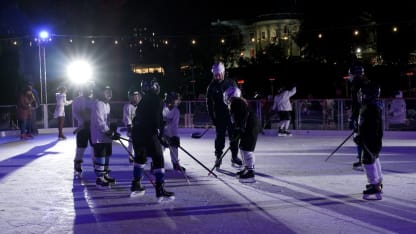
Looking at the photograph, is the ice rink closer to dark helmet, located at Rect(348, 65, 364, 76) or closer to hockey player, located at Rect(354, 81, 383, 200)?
hockey player, located at Rect(354, 81, 383, 200)

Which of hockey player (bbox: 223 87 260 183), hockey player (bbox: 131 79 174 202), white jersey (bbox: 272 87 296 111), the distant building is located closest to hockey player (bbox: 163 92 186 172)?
hockey player (bbox: 223 87 260 183)

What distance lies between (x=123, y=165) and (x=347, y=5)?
4421cm

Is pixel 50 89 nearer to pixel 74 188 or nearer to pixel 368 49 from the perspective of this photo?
pixel 368 49

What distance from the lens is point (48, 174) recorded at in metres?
10.2

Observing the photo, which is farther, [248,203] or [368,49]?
[368,49]

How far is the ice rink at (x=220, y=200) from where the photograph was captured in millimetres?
5996

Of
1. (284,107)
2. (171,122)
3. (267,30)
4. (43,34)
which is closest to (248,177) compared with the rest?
(171,122)

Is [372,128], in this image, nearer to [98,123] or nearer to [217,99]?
[217,99]

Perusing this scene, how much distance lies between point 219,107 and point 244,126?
1.63 meters

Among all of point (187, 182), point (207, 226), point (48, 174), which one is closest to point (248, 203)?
point (207, 226)

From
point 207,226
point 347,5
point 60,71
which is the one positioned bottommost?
point 207,226

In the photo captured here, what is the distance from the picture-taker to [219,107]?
10109 mm

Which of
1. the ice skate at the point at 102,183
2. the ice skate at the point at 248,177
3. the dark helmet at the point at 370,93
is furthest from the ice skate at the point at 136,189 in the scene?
the dark helmet at the point at 370,93

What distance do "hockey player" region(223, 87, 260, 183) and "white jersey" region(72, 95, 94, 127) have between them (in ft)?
7.78
